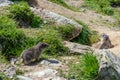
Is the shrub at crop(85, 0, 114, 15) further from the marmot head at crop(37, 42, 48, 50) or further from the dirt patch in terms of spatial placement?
the marmot head at crop(37, 42, 48, 50)

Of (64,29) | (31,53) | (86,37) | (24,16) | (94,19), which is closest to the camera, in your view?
(31,53)

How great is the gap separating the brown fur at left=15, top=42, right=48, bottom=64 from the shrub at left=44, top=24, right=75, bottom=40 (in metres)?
2.47

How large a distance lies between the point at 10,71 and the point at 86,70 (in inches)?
59.4

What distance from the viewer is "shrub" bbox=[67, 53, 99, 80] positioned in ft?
25.3

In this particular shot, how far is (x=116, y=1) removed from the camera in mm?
19359

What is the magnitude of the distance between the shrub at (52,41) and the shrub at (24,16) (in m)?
0.86

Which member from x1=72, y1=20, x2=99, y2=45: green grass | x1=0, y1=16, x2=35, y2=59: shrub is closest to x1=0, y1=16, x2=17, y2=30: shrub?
x1=0, y1=16, x2=35, y2=59: shrub

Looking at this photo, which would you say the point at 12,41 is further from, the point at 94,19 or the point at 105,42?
the point at 94,19

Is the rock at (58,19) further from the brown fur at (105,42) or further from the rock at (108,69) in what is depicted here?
the rock at (108,69)

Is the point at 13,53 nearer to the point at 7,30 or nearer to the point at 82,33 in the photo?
the point at 7,30

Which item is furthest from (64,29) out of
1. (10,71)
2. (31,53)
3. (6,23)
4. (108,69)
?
(108,69)

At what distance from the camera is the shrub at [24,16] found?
11.0 meters

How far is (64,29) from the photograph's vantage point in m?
11.3

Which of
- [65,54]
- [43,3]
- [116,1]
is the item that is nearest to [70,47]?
[65,54]
